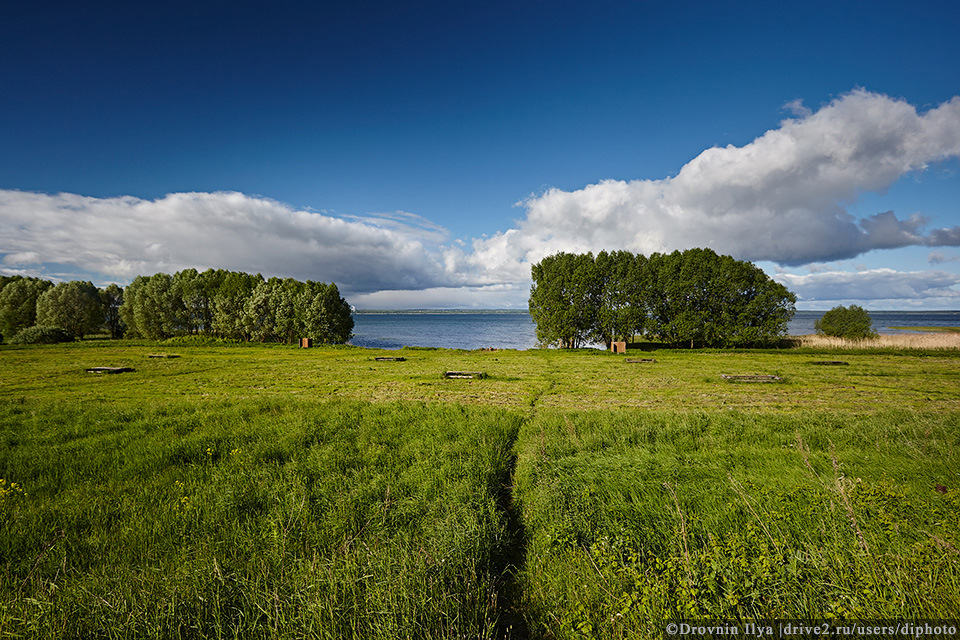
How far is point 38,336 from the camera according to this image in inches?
1927

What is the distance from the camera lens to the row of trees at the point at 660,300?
150 ft

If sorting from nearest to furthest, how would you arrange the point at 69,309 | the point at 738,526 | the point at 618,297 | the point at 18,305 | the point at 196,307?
the point at 738,526 → the point at 618,297 → the point at 69,309 → the point at 18,305 → the point at 196,307

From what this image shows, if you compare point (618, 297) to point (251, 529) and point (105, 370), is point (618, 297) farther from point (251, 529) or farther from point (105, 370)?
point (105, 370)

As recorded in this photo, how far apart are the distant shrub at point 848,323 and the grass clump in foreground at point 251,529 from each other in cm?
6301

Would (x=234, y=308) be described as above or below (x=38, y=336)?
above

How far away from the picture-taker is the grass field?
11.4ft

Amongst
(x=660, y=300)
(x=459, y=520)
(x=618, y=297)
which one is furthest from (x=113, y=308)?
(x=660, y=300)

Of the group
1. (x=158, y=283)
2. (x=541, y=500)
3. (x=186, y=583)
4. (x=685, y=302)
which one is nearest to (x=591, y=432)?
(x=541, y=500)

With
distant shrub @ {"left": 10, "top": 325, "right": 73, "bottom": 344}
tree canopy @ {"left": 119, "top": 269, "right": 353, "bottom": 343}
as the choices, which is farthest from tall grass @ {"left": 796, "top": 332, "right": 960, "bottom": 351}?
distant shrub @ {"left": 10, "top": 325, "right": 73, "bottom": 344}

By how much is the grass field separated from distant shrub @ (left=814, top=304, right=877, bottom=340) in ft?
178

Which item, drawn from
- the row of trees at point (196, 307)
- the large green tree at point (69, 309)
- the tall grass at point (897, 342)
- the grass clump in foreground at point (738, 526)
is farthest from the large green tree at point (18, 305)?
the tall grass at point (897, 342)

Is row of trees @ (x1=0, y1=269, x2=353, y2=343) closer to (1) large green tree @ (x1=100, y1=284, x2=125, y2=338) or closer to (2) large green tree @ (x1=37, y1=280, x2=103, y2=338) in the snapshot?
(2) large green tree @ (x1=37, y1=280, x2=103, y2=338)

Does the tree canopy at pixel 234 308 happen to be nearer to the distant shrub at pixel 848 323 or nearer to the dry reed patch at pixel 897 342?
the dry reed patch at pixel 897 342

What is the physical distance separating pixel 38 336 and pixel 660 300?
84.8 metres
